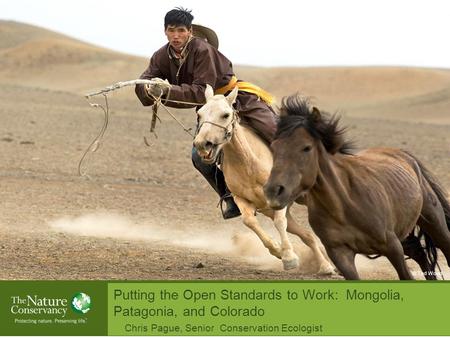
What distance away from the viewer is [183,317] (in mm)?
7188

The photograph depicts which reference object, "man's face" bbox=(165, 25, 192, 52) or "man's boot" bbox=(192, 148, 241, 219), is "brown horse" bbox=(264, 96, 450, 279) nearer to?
"man's face" bbox=(165, 25, 192, 52)

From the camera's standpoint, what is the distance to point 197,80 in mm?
10023

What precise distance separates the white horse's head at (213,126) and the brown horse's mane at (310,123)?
4.58ft

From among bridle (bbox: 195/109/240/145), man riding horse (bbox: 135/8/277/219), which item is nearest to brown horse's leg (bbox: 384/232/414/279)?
bridle (bbox: 195/109/240/145)

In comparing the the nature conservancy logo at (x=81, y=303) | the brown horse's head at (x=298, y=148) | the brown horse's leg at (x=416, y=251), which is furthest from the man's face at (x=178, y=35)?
the the nature conservancy logo at (x=81, y=303)

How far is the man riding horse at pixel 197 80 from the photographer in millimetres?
9977

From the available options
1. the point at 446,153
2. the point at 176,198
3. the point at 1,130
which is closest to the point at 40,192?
the point at 176,198

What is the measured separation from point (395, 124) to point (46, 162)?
23.5 meters

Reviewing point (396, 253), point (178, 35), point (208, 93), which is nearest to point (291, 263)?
point (208, 93)

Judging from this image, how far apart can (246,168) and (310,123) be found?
2.55m

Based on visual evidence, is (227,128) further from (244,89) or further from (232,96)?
(244,89)

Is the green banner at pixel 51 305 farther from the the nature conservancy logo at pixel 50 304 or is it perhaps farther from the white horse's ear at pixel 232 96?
the white horse's ear at pixel 232 96

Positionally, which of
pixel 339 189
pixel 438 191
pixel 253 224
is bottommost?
pixel 253 224

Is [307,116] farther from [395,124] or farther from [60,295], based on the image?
[395,124]
